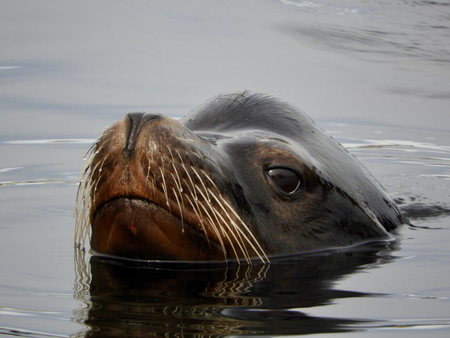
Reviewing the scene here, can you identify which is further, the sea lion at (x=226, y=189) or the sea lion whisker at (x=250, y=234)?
the sea lion whisker at (x=250, y=234)

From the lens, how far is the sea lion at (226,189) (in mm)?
3793

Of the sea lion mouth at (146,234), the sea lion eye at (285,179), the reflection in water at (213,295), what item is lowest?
the reflection in water at (213,295)

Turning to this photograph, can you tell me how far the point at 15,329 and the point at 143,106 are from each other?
6185mm

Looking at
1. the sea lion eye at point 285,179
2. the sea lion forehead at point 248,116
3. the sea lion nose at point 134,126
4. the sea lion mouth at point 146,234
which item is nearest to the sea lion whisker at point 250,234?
the sea lion mouth at point 146,234

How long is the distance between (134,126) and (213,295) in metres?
0.89

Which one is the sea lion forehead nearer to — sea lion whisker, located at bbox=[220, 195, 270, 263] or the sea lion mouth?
sea lion whisker, located at bbox=[220, 195, 270, 263]

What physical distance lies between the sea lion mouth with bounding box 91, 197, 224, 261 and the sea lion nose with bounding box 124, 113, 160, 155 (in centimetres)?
24

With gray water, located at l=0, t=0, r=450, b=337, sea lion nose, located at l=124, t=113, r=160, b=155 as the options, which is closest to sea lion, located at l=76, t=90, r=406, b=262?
sea lion nose, located at l=124, t=113, r=160, b=155

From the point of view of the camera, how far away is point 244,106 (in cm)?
492

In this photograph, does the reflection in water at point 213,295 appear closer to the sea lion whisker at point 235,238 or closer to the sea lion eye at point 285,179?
the sea lion whisker at point 235,238

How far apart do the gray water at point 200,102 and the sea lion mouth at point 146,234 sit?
0.32 feet

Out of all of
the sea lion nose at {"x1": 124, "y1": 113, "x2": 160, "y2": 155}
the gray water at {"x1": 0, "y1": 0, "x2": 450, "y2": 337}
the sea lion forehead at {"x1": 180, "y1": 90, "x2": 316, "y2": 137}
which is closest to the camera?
the gray water at {"x1": 0, "y1": 0, "x2": 450, "y2": 337}

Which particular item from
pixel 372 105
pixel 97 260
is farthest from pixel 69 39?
pixel 97 260

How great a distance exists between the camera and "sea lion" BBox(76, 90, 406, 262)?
149 inches
